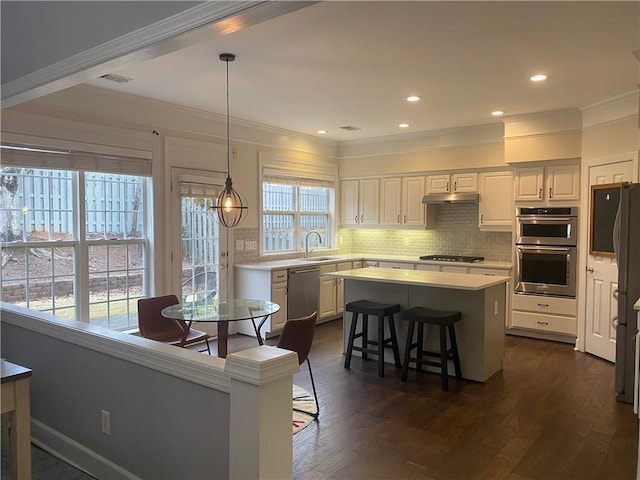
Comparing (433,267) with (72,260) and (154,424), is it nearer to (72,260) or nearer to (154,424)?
(72,260)

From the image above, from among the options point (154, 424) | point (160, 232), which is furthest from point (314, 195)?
point (154, 424)

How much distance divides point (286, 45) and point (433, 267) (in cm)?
392

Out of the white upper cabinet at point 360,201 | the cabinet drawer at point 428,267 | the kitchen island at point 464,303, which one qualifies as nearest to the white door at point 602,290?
the kitchen island at point 464,303

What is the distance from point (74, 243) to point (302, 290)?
2693 millimetres

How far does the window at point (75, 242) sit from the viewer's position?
3920 millimetres

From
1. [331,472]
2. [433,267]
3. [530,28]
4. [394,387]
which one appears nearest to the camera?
[331,472]

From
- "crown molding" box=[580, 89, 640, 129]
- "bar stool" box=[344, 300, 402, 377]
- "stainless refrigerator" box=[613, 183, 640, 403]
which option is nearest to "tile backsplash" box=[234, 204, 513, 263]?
"crown molding" box=[580, 89, 640, 129]

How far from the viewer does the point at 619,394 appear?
376 centimetres

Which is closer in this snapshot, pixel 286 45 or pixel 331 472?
pixel 331 472

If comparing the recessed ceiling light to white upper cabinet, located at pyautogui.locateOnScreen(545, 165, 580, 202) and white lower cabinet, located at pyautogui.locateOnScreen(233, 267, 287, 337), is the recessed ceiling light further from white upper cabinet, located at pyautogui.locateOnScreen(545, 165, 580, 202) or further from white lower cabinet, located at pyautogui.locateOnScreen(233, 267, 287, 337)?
white lower cabinet, located at pyautogui.locateOnScreen(233, 267, 287, 337)

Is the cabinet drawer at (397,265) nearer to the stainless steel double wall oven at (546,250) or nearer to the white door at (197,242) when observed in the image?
the stainless steel double wall oven at (546,250)

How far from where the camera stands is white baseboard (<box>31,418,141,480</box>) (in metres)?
2.42

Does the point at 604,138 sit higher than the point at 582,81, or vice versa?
the point at 582,81

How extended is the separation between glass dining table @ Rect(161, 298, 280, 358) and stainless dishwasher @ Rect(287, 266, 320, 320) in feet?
6.33
